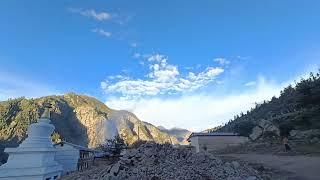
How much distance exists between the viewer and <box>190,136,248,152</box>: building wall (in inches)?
1390

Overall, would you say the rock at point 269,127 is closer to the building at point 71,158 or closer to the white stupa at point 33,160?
the building at point 71,158

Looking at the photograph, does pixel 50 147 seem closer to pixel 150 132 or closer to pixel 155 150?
pixel 155 150

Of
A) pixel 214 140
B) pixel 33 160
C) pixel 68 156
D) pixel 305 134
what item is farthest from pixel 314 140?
pixel 33 160

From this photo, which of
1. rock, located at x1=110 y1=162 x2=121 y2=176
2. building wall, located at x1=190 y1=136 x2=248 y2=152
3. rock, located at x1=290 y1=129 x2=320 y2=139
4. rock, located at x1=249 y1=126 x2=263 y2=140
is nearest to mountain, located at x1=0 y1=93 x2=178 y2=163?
building wall, located at x1=190 y1=136 x2=248 y2=152

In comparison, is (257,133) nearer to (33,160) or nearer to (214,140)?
(214,140)

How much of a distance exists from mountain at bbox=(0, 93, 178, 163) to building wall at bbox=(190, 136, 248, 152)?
72.3m

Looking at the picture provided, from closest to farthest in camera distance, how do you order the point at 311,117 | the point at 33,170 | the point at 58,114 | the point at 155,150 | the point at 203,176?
the point at 203,176 → the point at 155,150 → the point at 33,170 → the point at 311,117 → the point at 58,114

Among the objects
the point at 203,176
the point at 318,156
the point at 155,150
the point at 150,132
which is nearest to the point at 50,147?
the point at 155,150

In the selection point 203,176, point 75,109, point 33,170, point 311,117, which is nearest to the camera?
point 203,176

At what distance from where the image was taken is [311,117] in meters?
31.8

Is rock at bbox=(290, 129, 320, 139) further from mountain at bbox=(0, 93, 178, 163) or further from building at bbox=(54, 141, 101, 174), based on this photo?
mountain at bbox=(0, 93, 178, 163)

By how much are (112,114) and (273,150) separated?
156 m

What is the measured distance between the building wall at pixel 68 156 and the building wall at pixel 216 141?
1181 centimetres

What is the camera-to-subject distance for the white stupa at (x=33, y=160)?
68.7ft
